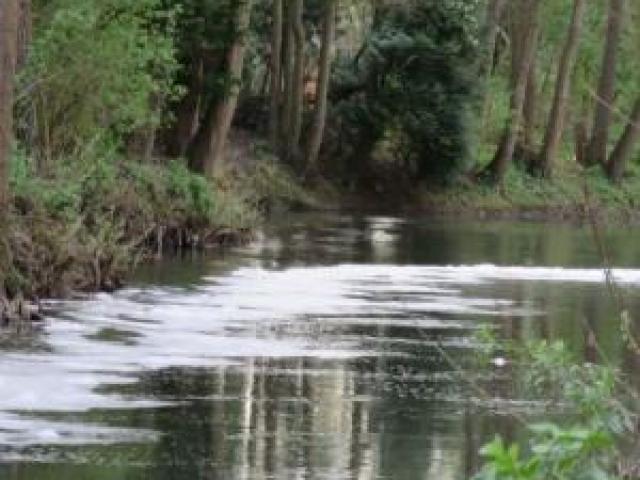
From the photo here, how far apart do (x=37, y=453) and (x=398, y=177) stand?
156 ft

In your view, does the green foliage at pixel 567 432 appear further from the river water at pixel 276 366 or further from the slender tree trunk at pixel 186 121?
the slender tree trunk at pixel 186 121

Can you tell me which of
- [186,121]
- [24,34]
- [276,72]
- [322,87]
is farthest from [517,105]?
[24,34]

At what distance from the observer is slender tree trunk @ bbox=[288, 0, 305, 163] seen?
57062 millimetres

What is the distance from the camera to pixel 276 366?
1919cm

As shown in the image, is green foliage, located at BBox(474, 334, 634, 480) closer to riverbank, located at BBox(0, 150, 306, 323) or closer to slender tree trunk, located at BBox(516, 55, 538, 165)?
riverbank, located at BBox(0, 150, 306, 323)

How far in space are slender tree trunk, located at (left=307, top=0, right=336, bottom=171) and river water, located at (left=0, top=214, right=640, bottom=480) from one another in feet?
64.9

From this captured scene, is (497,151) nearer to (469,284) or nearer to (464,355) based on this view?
(469,284)

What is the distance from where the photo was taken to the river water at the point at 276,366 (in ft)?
44.5

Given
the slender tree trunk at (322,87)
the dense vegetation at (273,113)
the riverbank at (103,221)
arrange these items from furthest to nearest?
the slender tree trunk at (322,87)
the dense vegetation at (273,113)
the riverbank at (103,221)

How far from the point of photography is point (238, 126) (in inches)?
2379

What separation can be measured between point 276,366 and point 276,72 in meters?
38.2

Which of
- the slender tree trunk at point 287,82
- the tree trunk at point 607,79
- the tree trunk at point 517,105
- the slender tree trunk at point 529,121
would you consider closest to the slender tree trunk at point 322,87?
the slender tree trunk at point 287,82

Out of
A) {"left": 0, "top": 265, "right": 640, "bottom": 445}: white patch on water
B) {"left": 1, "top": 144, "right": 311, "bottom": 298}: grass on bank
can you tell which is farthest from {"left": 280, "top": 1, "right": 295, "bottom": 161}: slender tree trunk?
{"left": 0, "top": 265, "right": 640, "bottom": 445}: white patch on water

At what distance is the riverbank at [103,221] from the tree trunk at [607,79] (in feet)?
93.1
